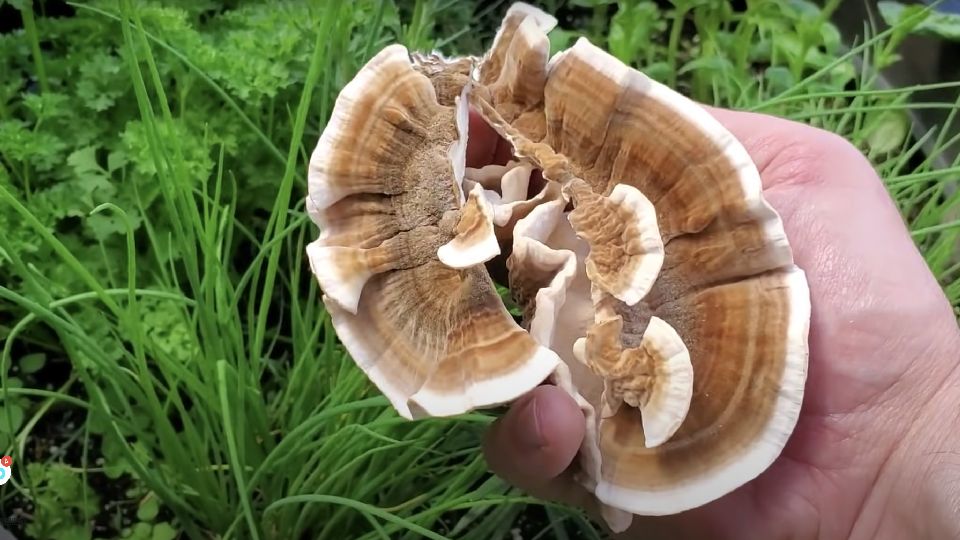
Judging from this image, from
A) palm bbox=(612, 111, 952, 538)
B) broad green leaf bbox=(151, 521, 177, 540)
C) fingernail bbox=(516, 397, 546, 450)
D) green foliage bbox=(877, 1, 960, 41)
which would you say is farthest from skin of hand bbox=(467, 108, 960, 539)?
green foliage bbox=(877, 1, 960, 41)

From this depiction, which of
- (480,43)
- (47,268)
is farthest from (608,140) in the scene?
(480,43)

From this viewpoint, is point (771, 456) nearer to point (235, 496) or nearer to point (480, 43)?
point (235, 496)

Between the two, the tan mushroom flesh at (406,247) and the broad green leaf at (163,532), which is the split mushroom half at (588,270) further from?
the broad green leaf at (163,532)

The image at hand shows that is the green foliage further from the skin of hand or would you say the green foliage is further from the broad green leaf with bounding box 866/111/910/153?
the skin of hand

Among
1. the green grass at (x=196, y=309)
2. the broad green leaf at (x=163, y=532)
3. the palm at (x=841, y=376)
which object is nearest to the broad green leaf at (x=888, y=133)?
the green grass at (x=196, y=309)

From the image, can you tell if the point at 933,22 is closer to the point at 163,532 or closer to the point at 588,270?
the point at 588,270

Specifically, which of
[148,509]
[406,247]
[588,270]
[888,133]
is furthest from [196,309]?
[888,133]
